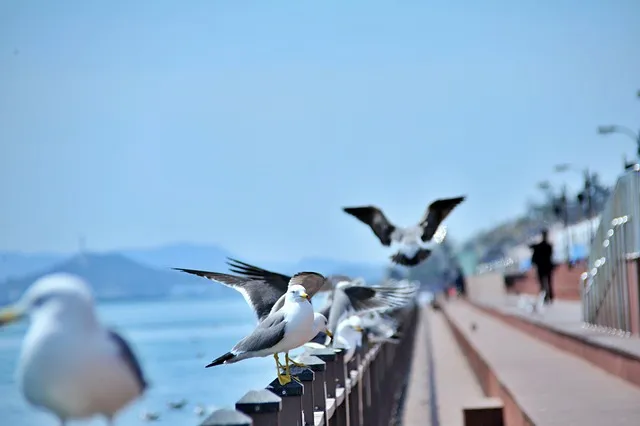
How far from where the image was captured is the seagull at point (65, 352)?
3340 millimetres

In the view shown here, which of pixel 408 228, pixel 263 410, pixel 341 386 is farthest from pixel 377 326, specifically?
pixel 263 410

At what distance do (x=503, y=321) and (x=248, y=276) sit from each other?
29.5 metres

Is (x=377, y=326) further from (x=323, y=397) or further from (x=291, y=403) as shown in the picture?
(x=291, y=403)

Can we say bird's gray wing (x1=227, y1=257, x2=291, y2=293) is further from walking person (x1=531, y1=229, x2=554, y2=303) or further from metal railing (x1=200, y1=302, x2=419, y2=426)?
walking person (x1=531, y1=229, x2=554, y2=303)

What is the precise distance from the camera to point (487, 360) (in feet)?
60.5

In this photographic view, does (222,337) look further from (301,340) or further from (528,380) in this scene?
(301,340)

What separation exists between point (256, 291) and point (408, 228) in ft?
23.7

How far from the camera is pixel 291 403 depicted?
5.88 m

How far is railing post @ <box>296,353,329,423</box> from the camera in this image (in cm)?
705

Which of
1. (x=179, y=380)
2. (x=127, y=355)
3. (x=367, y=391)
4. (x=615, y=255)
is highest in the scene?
(x=615, y=255)

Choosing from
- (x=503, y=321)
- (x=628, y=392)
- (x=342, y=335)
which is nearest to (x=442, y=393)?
(x=628, y=392)

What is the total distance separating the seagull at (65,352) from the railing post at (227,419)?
787mm

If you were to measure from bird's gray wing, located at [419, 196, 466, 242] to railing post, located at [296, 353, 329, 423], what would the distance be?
7.50m

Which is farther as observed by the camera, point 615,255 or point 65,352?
point 615,255
